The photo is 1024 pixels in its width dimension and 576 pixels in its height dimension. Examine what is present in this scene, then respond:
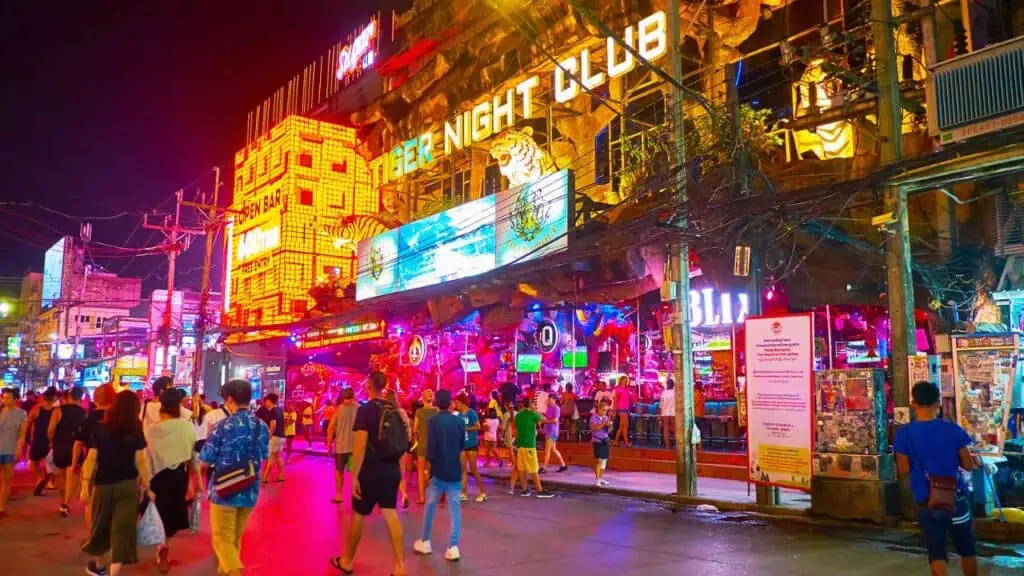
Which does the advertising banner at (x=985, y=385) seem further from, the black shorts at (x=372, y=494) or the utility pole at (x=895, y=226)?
the black shorts at (x=372, y=494)

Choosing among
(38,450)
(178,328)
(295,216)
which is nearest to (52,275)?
(178,328)

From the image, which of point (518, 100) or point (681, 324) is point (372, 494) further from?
point (518, 100)

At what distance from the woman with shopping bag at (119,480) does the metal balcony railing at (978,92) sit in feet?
36.6

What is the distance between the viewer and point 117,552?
6930mm

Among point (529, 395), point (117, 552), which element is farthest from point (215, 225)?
point (117, 552)

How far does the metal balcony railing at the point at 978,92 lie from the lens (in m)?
10.1

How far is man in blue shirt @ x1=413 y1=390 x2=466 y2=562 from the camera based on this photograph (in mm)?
8461

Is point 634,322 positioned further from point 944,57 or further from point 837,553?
point 837,553

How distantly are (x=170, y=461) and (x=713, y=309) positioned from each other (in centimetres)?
1474

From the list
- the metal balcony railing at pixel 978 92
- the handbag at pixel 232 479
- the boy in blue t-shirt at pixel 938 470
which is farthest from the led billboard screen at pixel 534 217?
the handbag at pixel 232 479

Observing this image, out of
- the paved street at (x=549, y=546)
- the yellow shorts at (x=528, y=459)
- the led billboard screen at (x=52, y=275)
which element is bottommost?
the paved street at (x=549, y=546)

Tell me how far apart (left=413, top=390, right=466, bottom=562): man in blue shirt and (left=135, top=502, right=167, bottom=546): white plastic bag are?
2804 millimetres

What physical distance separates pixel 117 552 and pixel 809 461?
30.9 ft

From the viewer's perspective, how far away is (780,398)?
11789 mm
